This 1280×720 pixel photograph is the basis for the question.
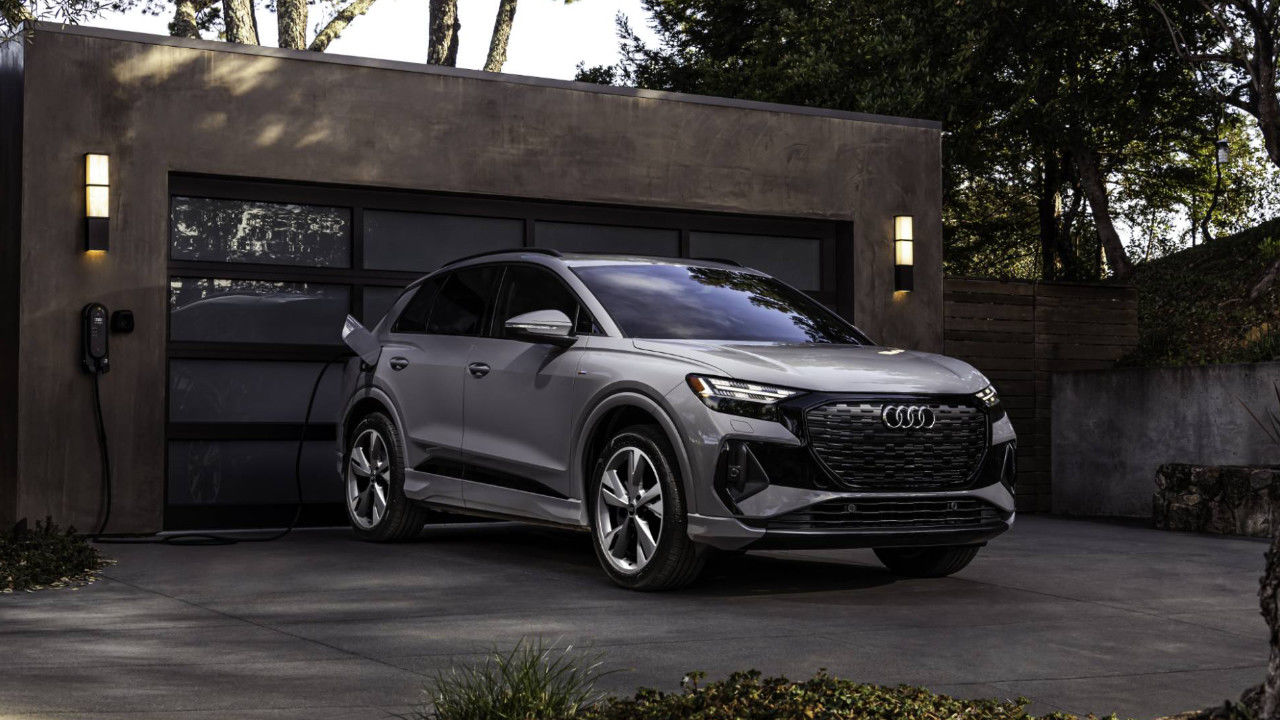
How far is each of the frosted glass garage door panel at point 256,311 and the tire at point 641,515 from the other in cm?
425

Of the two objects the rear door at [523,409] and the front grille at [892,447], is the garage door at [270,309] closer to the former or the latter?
the rear door at [523,409]

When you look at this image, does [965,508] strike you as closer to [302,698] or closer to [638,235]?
[302,698]

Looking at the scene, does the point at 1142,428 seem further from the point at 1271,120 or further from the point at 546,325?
the point at 1271,120

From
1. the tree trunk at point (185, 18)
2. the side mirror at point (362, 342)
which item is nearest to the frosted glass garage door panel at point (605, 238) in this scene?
the side mirror at point (362, 342)

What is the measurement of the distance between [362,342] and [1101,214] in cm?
2025

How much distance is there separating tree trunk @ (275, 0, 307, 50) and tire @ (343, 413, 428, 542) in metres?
16.5

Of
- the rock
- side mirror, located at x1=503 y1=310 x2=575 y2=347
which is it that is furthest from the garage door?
the rock

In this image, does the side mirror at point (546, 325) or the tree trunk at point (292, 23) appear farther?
the tree trunk at point (292, 23)

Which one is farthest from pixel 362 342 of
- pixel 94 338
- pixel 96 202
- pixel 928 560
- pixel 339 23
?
pixel 339 23

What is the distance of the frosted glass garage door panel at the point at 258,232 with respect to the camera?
1105 centimetres

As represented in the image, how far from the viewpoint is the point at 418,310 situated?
9898 mm

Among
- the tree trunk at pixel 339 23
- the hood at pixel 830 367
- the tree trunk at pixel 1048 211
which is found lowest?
the hood at pixel 830 367

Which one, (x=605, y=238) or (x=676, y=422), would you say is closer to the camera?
(x=676, y=422)

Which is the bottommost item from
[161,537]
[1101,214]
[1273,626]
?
[161,537]
